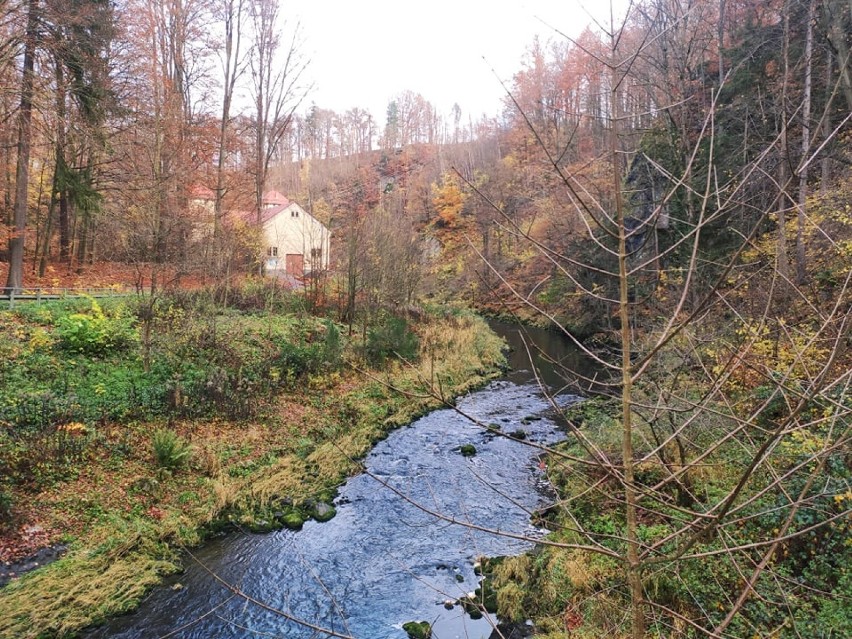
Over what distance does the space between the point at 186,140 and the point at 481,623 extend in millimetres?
21584

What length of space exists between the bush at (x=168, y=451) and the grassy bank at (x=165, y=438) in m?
0.03

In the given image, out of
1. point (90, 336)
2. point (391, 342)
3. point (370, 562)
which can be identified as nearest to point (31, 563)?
point (370, 562)

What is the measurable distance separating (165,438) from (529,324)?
22.2 metres

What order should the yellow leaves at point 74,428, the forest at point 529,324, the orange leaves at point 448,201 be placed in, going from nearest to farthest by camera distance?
the forest at point 529,324 < the yellow leaves at point 74,428 < the orange leaves at point 448,201

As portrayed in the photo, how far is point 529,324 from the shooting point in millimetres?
28172

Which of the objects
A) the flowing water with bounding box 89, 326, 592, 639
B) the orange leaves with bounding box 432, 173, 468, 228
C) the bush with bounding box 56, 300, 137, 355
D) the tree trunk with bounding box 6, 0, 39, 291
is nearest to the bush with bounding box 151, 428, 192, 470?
the flowing water with bounding box 89, 326, 592, 639

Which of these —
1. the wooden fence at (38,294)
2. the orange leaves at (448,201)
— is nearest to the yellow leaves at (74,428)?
the wooden fence at (38,294)

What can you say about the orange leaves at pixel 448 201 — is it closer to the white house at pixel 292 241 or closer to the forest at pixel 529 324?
the white house at pixel 292 241

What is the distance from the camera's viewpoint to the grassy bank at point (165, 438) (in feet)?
21.6

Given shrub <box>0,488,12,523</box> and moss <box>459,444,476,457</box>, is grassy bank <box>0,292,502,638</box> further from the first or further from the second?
moss <box>459,444,476,457</box>

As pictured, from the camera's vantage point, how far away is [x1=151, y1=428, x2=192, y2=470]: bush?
28.1 ft

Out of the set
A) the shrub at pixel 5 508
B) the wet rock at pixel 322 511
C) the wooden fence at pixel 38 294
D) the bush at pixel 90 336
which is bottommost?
the wet rock at pixel 322 511

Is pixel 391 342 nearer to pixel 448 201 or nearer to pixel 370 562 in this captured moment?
pixel 370 562

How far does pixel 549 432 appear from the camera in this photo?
484 inches
